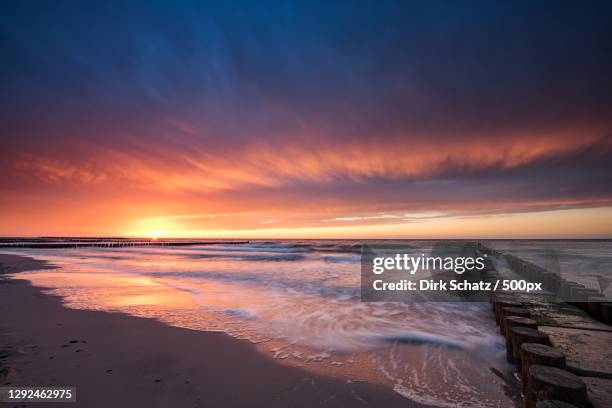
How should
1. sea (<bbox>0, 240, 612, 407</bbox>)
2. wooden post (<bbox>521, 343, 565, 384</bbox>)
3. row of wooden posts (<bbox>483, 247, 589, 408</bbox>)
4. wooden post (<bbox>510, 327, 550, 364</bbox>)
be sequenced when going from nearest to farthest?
row of wooden posts (<bbox>483, 247, 589, 408</bbox>), wooden post (<bbox>521, 343, 565, 384</bbox>), wooden post (<bbox>510, 327, 550, 364</bbox>), sea (<bbox>0, 240, 612, 407</bbox>)

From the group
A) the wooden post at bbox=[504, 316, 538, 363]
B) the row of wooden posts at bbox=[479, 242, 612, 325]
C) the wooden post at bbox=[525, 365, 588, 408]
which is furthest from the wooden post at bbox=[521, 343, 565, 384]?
the row of wooden posts at bbox=[479, 242, 612, 325]

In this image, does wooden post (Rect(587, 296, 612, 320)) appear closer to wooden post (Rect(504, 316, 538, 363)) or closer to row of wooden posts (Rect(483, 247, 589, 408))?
wooden post (Rect(504, 316, 538, 363))

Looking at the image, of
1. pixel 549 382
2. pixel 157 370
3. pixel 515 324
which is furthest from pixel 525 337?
pixel 157 370

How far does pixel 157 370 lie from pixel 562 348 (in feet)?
21.1

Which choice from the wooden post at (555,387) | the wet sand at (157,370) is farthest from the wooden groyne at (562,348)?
the wet sand at (157,370)

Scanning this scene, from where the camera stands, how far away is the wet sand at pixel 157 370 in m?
3.80

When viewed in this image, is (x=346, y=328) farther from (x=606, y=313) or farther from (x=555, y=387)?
(x=606, y=313)

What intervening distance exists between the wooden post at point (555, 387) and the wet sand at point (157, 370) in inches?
55.6

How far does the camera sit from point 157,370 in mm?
4527

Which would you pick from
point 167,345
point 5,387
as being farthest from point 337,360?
point 5,387

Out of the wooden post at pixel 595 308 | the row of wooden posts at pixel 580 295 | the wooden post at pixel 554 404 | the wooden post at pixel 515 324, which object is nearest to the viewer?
the wooden post at pixel 554 404

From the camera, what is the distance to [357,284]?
46.4 ft

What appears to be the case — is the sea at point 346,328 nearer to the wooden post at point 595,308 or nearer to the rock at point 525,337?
the rock at point 525,337

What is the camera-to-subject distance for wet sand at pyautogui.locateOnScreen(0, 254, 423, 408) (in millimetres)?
3801
